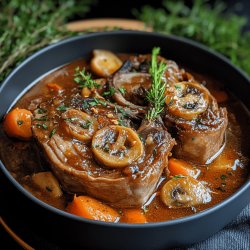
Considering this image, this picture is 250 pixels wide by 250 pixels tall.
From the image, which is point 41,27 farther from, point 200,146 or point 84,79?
point 200,146

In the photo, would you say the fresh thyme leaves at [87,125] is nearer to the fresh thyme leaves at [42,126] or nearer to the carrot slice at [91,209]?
the fresh thyme leaves at [42,126]

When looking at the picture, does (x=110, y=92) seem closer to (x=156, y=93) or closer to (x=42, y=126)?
(x=156, y=93)

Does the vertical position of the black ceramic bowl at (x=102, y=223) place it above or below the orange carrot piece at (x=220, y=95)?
below

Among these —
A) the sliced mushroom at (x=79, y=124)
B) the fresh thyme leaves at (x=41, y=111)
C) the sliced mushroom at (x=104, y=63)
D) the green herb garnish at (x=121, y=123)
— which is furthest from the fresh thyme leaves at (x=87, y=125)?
the sliced mushroom at (x=104, y=63)

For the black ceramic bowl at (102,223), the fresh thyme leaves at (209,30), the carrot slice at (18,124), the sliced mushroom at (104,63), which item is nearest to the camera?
the black ceramic bowl at (102,223)

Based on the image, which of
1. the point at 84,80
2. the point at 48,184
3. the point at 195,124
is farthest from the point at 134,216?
the point at 84,80

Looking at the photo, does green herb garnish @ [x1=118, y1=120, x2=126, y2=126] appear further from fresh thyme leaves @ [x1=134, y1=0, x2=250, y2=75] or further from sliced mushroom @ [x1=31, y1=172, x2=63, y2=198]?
fresh thyme leaves @ [x1=134, y1=0, x2=250, y2=75]

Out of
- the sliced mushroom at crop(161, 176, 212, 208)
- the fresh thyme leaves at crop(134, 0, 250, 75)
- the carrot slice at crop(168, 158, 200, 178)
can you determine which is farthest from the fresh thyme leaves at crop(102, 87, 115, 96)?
the fresh thyme leaves at crop(134, 0, 250, 75)
